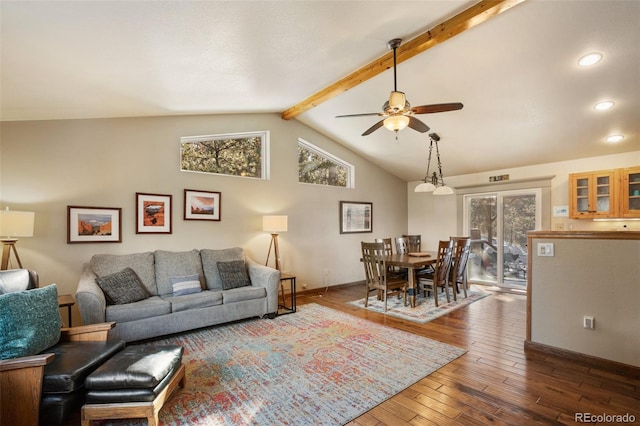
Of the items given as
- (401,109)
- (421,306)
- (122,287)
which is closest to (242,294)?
(122,287)

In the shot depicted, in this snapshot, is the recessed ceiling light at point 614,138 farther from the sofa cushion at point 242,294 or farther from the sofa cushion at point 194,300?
the sofa cushion at point 194,300

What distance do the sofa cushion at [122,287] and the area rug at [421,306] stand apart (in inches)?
122

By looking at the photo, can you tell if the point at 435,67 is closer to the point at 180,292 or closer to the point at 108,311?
the point at 180,292

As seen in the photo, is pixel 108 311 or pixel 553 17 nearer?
pixel 553 17

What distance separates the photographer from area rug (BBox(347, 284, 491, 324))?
4.20m

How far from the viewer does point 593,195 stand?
479cm

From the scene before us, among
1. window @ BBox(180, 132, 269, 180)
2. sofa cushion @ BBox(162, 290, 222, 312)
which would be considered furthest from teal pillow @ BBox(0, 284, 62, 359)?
window @ BBox(180, 132, 269, 180)

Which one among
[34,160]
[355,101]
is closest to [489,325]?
[355,101]

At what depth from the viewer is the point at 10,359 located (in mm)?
1789

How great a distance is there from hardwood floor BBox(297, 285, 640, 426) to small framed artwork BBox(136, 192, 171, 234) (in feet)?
11.7

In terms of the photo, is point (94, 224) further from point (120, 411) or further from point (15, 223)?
point (120, 411)

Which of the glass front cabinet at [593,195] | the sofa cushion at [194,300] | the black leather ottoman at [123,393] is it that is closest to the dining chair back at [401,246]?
the glass front cabinet at [593,195]

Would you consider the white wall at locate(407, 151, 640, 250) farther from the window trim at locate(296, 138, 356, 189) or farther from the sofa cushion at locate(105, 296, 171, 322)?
the sofa cushion at locate(105, 296, 171, 322)

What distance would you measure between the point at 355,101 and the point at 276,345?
367cm
